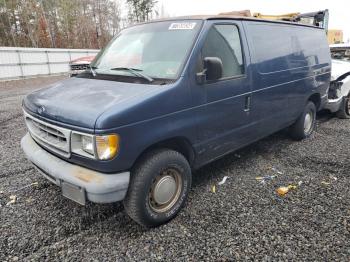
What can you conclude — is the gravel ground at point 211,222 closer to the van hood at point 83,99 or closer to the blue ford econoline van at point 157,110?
the blue ford econoline van at point 157,110

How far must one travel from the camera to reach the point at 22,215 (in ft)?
10.4

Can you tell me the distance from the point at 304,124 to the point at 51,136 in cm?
439

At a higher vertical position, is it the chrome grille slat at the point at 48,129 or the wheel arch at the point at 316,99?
the chrome grille slat at the point at 48,129

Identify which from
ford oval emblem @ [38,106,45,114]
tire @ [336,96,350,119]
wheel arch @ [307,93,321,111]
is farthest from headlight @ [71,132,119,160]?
tire @ [336,96,350,119]

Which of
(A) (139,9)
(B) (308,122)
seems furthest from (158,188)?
(A) (139,9)

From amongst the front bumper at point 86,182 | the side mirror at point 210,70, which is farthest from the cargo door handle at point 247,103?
the front bumper at point 86,182

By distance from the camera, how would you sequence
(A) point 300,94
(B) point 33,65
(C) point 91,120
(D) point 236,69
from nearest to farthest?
(C) point 91,120 → (D) point 236,69 → (A) point 300,94 → (B) point 33,65

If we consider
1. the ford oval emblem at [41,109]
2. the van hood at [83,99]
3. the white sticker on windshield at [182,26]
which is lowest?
the ford oval emblem at [41,109]

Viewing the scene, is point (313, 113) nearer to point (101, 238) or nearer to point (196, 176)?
point (196, 176)

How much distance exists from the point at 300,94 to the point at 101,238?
12.7 ft

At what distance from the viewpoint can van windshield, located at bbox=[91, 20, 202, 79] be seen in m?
3.06

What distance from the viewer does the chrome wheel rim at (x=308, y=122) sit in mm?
5422

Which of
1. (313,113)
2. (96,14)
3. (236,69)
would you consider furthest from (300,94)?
(96,14)

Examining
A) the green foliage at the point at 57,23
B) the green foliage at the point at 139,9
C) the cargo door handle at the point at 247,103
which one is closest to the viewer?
the cargo door handle at the point at 247,103
